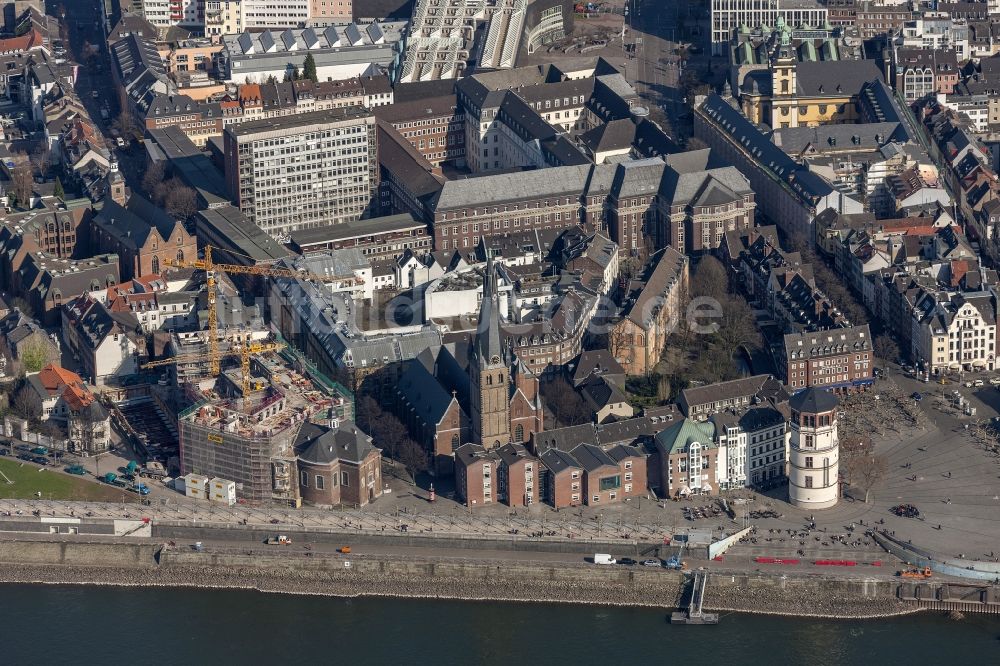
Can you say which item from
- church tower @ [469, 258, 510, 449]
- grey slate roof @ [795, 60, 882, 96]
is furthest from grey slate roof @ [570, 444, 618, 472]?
grey slate roof @ [795, 60, 882, 96]

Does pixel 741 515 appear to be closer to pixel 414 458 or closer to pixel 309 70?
pixel 414 458

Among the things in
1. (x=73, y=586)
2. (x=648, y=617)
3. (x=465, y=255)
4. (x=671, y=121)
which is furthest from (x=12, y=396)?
(x=671, y=121)

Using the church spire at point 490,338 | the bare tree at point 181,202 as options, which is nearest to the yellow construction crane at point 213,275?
the bare tree at point 181,202

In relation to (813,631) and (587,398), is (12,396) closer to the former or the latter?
(587,398)

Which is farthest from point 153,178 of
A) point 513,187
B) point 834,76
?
point 834,76

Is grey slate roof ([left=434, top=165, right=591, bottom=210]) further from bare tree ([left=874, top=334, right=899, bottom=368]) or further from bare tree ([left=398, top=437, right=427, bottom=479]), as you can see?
bare tree ([left=398, top=437, right=427, bottom=479])
